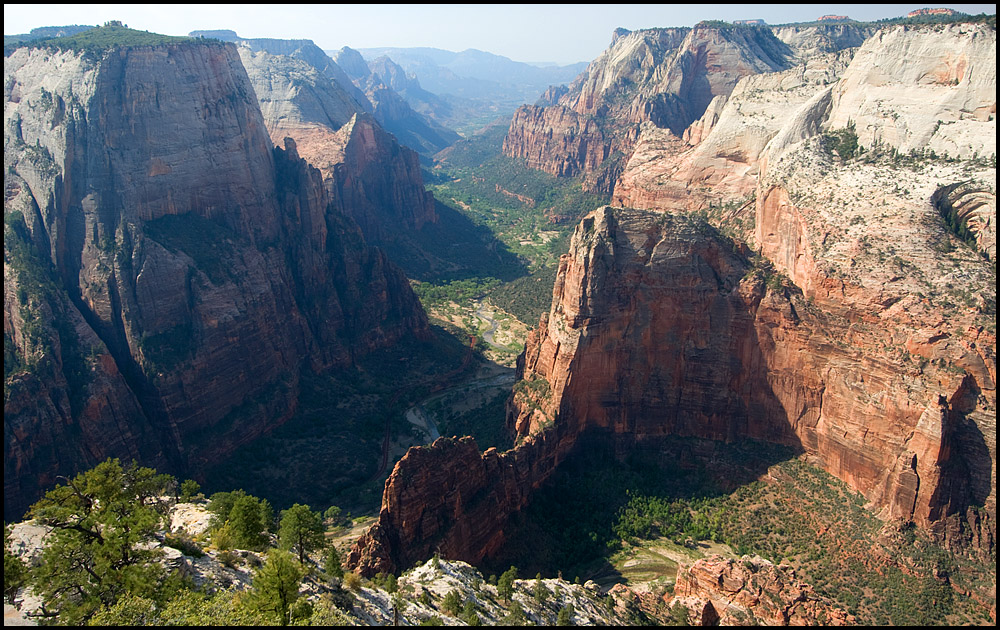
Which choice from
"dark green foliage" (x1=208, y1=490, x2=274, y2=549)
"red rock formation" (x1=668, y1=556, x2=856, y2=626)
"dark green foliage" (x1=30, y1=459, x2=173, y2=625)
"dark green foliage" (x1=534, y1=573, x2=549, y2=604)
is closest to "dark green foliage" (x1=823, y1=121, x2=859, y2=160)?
"red rock formation" (x1=668, y1=556, x2=856, y2=626)

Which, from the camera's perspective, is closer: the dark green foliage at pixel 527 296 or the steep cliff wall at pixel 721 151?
the steep cliff wall at pixel 721 151

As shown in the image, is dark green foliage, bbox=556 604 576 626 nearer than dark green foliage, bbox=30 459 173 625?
No

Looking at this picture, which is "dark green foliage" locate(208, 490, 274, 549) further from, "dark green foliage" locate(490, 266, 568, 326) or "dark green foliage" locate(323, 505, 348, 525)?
"dark green foliage" locate(490, 266, 568, 326)

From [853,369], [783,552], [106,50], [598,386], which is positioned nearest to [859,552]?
[783,552]

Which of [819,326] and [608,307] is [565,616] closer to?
[608,307]

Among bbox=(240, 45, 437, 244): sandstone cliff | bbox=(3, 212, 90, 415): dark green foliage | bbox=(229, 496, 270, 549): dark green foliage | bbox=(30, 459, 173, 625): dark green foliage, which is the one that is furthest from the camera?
bbox=(240, 45, 437, 244): sandstone cliff

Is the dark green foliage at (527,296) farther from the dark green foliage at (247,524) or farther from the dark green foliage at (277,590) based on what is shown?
the dark green foliage at (277,590)

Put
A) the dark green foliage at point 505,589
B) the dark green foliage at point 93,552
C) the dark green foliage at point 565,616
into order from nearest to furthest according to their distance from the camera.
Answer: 1. the dark green foliage at point 93,552
2. the dark green foliage at point 565,616
3. the dark green foliage at point 505,589

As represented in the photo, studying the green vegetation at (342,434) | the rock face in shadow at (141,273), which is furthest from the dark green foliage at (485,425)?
the rock face in shadow at (141,273)
